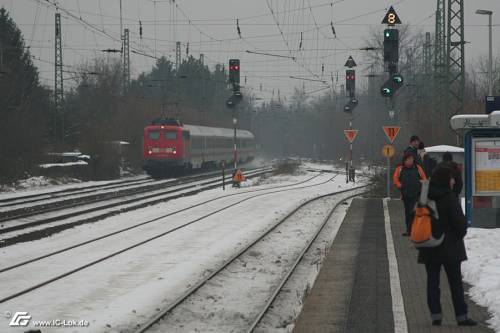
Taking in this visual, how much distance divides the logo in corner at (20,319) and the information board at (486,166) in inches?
365

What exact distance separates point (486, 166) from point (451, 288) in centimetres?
758

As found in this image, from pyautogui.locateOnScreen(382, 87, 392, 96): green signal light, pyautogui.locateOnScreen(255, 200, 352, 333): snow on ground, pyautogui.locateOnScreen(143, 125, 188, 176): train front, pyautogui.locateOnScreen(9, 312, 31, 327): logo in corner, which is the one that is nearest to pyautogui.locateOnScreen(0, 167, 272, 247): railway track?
pyautogui.locateOnScreen(255, 200, 352, 333): snow on ground

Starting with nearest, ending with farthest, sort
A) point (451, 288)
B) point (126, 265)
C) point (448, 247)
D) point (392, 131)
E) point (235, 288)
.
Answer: point (448, 247) → point (451, 288) → point (235, 288) → point (126, 265) → point (392, 131)

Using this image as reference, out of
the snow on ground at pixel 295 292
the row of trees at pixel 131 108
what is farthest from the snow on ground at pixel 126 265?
the row of trees at pixel 131 108

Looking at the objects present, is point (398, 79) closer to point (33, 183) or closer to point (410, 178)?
point (410, 178)

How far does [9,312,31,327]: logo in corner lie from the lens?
8.82 m

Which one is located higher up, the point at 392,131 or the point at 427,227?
the point at 392,131

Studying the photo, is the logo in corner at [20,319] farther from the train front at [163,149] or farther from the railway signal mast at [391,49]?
the train front at [163,149]

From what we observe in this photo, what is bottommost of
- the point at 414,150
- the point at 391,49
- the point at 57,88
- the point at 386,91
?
the point at 414,150

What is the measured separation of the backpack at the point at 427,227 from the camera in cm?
792

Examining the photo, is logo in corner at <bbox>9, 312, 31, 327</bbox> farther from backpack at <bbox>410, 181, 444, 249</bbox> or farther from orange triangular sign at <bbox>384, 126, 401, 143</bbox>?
orange triangular sign at <bbox>384, 126, 401, 143</bbox>

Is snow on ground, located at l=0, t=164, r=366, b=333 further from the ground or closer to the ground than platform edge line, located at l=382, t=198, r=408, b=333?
closer to the ground

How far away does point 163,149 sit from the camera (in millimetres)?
44250

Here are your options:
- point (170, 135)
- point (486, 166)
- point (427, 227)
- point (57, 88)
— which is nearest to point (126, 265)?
point (427, 227)
